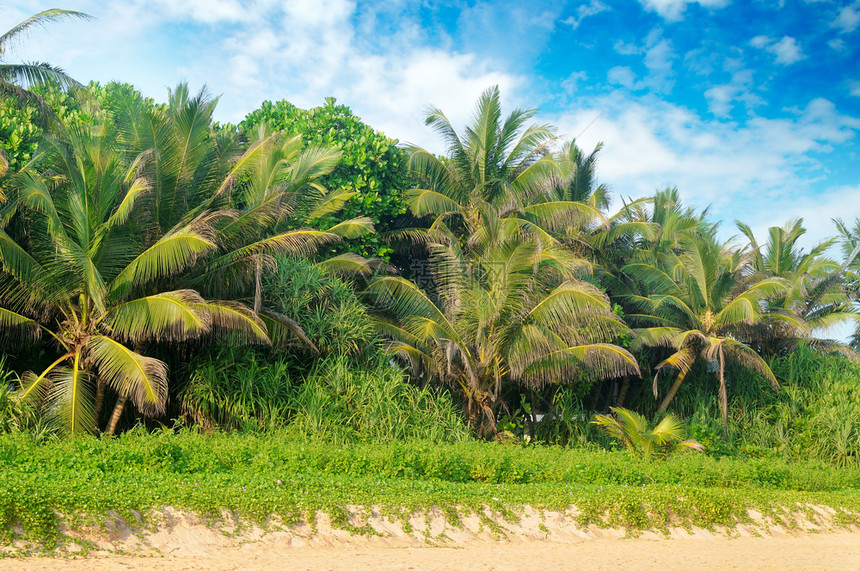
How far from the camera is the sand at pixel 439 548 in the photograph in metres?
6.56

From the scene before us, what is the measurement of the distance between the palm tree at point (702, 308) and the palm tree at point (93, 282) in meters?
11.0

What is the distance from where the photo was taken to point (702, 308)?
1842 cm

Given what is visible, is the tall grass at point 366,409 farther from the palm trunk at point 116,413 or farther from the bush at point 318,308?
the palm trunk at point 116,413

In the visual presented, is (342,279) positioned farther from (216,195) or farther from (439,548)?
(439,548)

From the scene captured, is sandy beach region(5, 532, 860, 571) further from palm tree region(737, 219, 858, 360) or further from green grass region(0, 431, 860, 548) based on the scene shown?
palm tree region(737, 219, 858, 360)

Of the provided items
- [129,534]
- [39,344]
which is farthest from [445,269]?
[129,534]

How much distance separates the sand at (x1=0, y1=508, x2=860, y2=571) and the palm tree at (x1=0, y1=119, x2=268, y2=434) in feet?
13.6

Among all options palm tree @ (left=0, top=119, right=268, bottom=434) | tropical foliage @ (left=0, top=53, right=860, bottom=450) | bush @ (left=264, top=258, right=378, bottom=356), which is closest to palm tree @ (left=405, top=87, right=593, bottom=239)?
tropical foliage @ (left=0, top=53, right=860, bottom=450)

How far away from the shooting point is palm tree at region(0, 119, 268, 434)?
1083 cm

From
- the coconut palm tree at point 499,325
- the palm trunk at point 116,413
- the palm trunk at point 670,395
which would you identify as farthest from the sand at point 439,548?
the palm trunk at point 670,395

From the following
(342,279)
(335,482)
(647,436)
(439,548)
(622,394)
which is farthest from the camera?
(622,394)

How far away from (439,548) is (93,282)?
6.71 metres

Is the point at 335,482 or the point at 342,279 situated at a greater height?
the point at 342,279

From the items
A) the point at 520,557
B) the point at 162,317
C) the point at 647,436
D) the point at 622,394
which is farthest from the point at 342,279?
the point at 520,557
